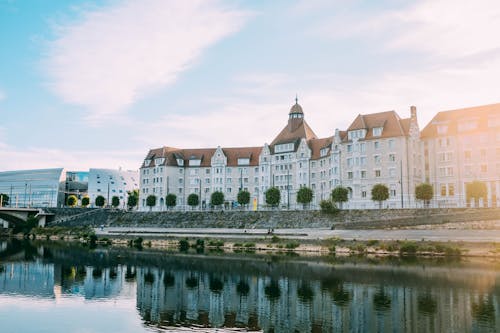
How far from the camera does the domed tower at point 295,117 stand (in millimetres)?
107625

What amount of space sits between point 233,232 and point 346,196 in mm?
19520

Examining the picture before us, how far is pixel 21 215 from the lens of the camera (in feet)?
356

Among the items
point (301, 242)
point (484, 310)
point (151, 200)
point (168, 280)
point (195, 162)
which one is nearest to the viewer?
point (484, 310)

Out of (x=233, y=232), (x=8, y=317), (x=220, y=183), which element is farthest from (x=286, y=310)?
(x=220, y=183)

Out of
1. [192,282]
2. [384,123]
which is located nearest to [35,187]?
[384,123]

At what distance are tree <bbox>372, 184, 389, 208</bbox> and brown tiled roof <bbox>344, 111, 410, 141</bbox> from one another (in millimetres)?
10088

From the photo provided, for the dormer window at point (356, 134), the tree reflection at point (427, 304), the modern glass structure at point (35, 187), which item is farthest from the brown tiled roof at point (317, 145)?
the modern glass structure at point (35, 187)

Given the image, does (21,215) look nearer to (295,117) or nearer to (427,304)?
(295,117)

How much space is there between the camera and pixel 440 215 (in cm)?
6262

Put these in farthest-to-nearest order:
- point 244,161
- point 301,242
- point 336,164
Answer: point 244,161 → point 336,164 → point 301,242

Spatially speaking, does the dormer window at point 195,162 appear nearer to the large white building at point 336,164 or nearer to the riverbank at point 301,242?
the large white building at point 336,164

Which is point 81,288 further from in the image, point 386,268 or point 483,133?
point 483,133

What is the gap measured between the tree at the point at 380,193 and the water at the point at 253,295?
23.1m

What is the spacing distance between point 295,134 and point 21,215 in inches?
2512
